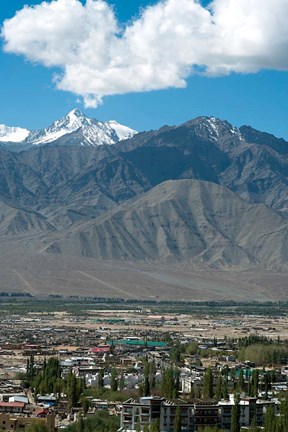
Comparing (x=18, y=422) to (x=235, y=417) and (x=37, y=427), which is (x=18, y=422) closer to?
(x=37, y=427)

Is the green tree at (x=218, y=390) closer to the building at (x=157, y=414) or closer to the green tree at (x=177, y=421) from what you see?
the building at (x=157, y=414)

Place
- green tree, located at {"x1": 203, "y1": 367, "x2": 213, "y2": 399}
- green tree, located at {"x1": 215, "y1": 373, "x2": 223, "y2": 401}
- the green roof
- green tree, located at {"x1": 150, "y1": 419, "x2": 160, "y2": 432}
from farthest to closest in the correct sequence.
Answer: the green roof → green tree, located at {"x1": 203, "y1": 367, "x2": 213, "y2": 399} → green tree, located at {"x1": 215, "y1": 373, "x2": 223, "y2": 401} → green tree, located at {"x1": 150, "y1": 419, "x2": 160, "y2": 432}

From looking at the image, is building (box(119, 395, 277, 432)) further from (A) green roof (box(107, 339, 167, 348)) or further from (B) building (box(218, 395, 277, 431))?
(A) green roof (box(107, 339, 167, 348))

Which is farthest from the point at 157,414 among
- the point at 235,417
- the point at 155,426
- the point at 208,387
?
the point at 208,387

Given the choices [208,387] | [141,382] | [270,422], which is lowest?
[270,422]

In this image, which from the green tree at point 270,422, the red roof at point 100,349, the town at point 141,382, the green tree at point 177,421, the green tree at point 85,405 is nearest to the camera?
the green tree at point 270,422

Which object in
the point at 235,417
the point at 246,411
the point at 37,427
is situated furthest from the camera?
the point at 246,411

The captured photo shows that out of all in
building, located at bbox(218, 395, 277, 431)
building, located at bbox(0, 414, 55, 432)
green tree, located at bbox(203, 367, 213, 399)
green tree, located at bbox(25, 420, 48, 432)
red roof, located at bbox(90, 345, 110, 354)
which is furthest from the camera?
red roof, located at bbox(90, 345, 110, 354)

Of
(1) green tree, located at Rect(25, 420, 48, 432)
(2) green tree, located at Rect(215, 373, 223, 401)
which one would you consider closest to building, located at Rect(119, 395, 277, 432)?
(1) green tree, located at Rect(25, 420, 48, 432)

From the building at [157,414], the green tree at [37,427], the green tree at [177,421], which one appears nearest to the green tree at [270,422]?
the building at [157,414]
